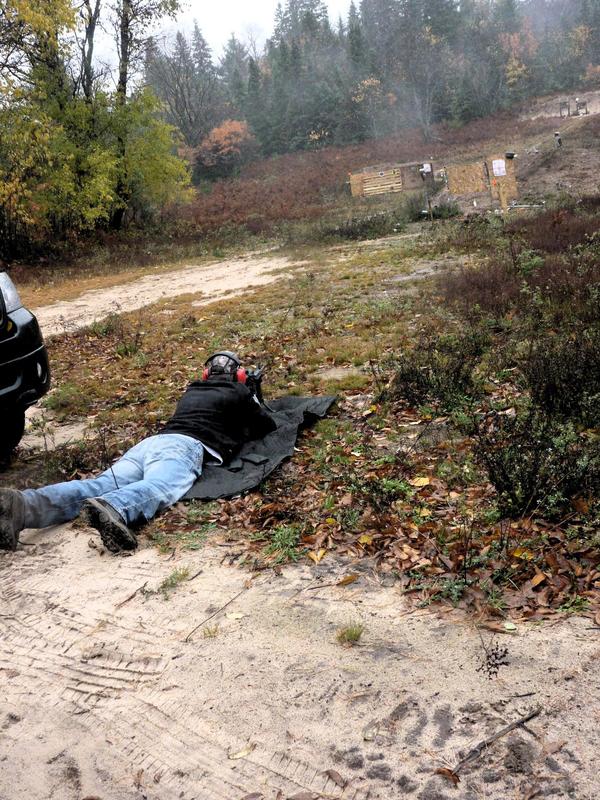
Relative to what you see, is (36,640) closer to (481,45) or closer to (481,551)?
(481,551)

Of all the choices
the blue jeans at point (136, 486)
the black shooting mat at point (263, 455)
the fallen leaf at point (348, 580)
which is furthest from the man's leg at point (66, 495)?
the fallen leaf at point (348, 580)

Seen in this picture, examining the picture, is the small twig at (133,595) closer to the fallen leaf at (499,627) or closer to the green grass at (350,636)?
the green grass at (350,636)

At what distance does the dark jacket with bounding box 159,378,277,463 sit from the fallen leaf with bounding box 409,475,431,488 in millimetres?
1484

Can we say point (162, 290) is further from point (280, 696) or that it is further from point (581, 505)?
point (280, 696)

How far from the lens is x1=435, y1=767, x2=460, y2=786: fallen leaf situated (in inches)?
84.7

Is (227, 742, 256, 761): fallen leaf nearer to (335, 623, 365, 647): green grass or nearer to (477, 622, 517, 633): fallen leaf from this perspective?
(335, 623, 365, 647): green grass

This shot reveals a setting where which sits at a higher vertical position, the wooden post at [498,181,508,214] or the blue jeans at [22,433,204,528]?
the wooden post at [498,181,508,214]

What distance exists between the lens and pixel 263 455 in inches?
208

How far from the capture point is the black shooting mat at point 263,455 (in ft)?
15.6

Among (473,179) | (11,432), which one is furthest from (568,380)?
(473,179)

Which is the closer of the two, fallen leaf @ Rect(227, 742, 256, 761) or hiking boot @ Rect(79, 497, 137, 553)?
fallen leaf @ Rect(227, 742, 256, 761)

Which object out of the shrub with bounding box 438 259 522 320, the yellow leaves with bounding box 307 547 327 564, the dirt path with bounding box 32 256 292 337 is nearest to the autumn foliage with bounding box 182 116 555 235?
the dirt path with bounding box 32 256 292 337

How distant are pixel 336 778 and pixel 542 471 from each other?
2255mm

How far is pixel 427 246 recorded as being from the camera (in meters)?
15.3
